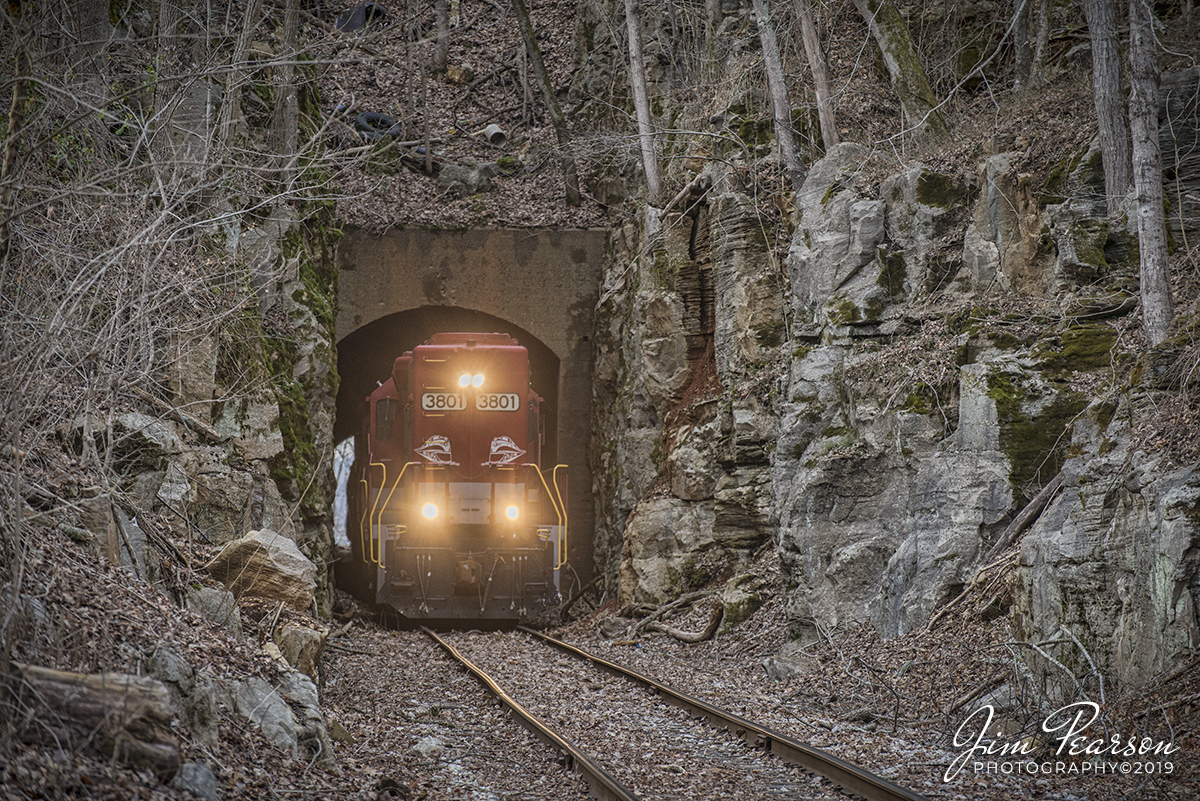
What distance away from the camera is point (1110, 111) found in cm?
891

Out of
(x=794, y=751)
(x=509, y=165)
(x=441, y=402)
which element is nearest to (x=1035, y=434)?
(x=794, y=751)

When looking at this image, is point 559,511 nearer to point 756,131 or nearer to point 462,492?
point 462,492

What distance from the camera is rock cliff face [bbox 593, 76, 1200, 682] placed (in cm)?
656

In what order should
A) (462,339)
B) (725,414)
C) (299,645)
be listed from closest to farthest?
(299,645) < (725,414) < (462,339)

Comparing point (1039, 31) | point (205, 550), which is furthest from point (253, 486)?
point (1039, 31)

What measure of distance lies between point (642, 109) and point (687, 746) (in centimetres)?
1315

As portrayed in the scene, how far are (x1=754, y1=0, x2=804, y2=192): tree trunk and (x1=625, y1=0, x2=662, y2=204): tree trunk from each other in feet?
11.6

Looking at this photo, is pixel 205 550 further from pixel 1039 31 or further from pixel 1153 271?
pixel 1039 31

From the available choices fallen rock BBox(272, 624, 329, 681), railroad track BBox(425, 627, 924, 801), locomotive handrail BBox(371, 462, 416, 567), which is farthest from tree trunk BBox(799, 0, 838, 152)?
fallen rock BBox(272, 624, 329, 681)

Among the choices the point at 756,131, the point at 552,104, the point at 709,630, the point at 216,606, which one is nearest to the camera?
the point at 216,606

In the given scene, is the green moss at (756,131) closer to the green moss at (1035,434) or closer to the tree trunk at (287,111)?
the tree trunk at (287,111)

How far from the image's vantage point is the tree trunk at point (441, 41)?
26.3 metres

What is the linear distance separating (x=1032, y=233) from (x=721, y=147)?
712 cm

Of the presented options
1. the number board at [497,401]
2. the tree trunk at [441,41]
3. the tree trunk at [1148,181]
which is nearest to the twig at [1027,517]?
the tree trunk at [1148,181]
